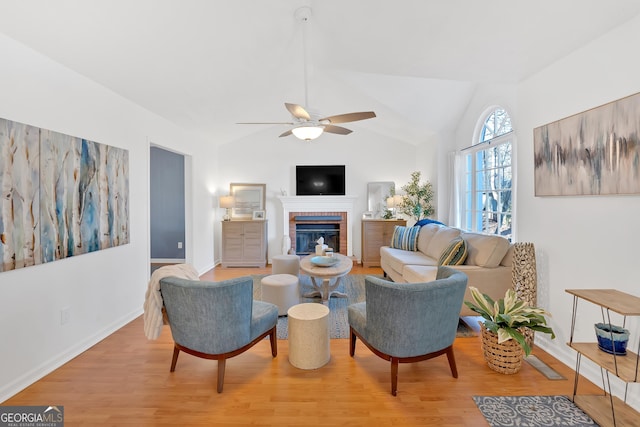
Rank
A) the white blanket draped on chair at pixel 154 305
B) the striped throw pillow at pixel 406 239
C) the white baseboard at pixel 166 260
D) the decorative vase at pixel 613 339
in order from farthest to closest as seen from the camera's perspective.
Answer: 1. the white baseboard at pixel 166 260
2. the striped throw pillow at pixel 406 239
3. the white blanket draped on chair at pixel 154 305
4. the decorative vase at pixel 613 339

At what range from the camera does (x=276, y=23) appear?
2.78m

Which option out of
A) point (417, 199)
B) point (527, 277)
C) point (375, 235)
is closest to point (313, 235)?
point (375, 235)

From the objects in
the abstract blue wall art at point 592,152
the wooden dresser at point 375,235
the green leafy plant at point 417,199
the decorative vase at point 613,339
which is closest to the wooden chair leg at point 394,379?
the decorative vase at point 613,339

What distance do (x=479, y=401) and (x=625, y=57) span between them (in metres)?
2.48

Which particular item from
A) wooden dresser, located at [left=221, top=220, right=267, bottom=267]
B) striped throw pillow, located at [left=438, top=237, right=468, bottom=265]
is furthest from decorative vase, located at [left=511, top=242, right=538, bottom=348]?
wooden dresser, located at [left=221, top=220, right=267, bottom=267]

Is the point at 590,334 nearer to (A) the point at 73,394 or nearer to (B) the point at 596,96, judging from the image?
(B) the point at 596,96

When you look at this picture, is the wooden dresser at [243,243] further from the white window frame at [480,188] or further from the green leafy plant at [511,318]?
the green leafy plant at [511,318]

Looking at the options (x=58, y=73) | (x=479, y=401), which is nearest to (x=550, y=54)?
(x=479, y=401)

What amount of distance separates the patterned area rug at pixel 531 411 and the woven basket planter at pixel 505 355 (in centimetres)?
27

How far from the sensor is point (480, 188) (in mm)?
4395

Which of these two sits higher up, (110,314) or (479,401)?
(110,314)

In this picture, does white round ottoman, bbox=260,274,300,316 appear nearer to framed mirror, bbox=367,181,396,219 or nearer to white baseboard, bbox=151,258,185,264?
framed mirror, bbox=367,181,396,219

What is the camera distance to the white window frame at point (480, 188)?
3665 mm

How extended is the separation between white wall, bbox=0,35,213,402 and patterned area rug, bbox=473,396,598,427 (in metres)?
3.28
